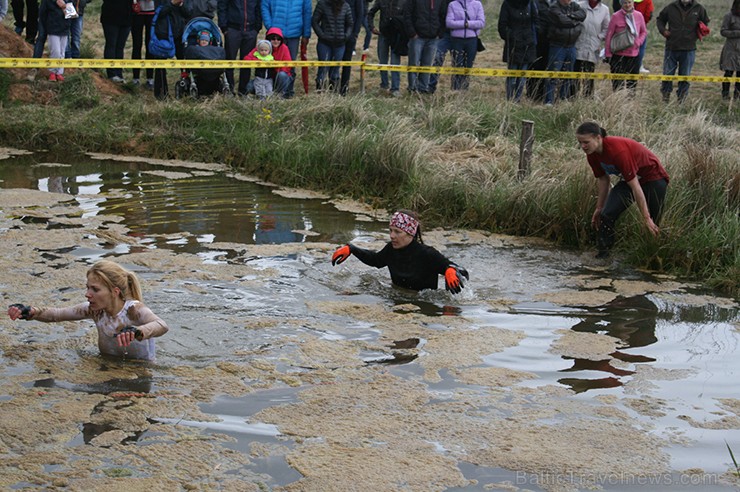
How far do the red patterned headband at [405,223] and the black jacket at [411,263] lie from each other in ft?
0.50

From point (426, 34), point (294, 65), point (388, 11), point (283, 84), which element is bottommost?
point (283, 84)

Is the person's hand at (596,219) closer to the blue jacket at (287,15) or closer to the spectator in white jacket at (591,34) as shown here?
the spectator in white jacket at (591,34)

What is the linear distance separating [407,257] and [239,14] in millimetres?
9373

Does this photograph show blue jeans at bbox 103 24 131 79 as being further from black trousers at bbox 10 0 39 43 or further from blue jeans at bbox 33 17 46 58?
black trousers at bbox 10 0 39 43

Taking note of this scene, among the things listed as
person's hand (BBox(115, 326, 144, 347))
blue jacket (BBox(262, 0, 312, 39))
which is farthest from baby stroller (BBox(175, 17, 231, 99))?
person's hand (BBox(115, 326, 144, 347))

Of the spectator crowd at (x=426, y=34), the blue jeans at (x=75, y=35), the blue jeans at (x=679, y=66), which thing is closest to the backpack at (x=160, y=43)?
the spectator crowd at (x=426, y=34)

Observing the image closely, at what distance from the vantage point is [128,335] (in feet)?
21.8

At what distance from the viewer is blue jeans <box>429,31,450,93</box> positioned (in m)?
17.8

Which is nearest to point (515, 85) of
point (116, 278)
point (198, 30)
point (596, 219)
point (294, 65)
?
point (294, 65)

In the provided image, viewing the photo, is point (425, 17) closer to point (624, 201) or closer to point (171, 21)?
point (171, 21)

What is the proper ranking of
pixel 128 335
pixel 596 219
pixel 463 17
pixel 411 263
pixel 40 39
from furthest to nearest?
pixel 463 17, pixel 40 39, pixel 596 219, pixel 411 263, pixel 128 335

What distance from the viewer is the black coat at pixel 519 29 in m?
17.1

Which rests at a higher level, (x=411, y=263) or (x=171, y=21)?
(x=171, y=21)

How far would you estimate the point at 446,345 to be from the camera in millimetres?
8102
